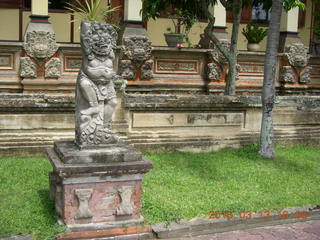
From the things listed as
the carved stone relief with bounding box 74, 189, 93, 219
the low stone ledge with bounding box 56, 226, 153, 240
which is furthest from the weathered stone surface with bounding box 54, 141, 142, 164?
the low stone ledge with bounding box 56, 226, 153, 240

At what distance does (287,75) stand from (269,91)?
588cm

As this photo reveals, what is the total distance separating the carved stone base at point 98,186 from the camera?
5.40 m

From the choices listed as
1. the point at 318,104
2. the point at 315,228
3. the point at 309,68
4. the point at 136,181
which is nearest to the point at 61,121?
the point at 136,181

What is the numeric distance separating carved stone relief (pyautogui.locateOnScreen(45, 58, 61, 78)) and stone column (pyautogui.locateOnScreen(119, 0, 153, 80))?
1.54 m

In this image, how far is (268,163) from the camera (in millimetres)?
8445

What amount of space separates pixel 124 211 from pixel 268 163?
11.8 ft

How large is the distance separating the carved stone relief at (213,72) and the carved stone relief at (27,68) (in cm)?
444

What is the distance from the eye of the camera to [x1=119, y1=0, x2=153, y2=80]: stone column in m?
12.6

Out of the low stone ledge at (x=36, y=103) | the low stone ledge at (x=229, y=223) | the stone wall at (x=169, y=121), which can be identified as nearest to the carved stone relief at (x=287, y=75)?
the stone wall at (x=169, y=121)

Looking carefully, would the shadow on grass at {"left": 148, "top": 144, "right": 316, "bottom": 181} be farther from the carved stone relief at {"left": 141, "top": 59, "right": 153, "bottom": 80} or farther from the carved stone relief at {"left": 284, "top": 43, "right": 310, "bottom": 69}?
the carved stone relief at {"left": 284, "top": 43, "right": 310, "bottom": 69}

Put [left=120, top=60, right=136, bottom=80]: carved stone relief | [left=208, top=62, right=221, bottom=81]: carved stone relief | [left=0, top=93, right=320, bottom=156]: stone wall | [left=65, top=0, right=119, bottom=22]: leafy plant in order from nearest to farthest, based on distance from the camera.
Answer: [left=0, top=93, right=320, bottom=156]: stone wall
[left=65, top=0, right=119, bottom=22]: leafy plant
[left=120, top=60, right=136, bottom=80]: carved stone relief
[left=208, top=62, right=221, bottom=81]: carved stone relief

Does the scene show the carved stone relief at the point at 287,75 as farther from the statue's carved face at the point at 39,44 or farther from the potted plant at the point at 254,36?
the statue's carved face at the point at 39,44

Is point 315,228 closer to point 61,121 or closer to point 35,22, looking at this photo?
point 61,121

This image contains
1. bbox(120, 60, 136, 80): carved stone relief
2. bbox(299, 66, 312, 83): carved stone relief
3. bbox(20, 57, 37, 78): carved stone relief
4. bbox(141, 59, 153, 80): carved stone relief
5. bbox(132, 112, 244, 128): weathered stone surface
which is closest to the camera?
bbox(132, 112, 244, 128): weathered stone surface
